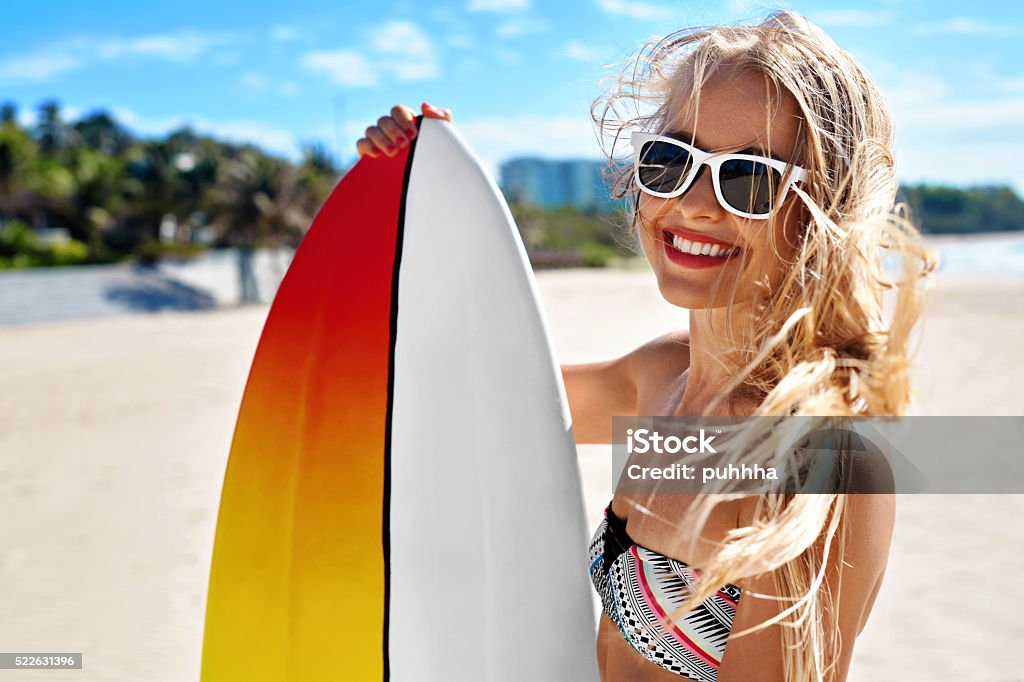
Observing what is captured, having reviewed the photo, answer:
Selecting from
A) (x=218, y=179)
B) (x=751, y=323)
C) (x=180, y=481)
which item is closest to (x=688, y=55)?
(x=751, y=323)

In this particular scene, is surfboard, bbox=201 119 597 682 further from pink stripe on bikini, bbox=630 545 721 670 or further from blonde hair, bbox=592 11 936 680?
blonde hair, bbox=592 11 936 680

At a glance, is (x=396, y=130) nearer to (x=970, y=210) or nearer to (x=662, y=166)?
(x=662, y=166)

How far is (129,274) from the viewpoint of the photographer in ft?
76.8

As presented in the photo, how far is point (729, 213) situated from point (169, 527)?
5.54 m

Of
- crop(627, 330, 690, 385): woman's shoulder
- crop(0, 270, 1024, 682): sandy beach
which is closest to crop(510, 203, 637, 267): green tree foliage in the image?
crop(0, 270, 1024, 682): sandy beach

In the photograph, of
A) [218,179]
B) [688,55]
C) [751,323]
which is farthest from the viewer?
[218,179]

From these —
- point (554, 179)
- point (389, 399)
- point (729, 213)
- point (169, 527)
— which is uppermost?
point (554, 179)

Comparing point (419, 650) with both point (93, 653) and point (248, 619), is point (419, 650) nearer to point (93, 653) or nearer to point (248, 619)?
point (248, 619)

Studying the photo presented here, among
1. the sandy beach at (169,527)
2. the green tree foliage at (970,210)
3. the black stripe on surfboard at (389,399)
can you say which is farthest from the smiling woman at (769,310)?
the green tree foliage at (970,210)

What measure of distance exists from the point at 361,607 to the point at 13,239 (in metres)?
31.0

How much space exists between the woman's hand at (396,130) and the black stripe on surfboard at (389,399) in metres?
0.02

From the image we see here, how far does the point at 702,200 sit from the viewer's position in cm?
117

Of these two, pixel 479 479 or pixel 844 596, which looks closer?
pixel 844 596

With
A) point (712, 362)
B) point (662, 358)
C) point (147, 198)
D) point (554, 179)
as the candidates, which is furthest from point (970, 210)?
point (712, 362)
